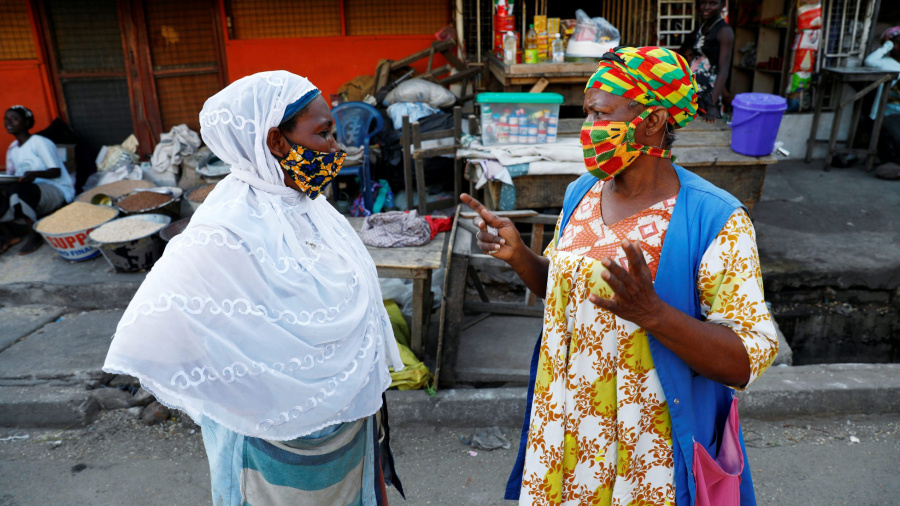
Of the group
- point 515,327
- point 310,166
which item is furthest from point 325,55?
point 310,166

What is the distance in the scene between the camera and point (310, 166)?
1920 millimetres

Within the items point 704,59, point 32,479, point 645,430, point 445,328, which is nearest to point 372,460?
point 645,430

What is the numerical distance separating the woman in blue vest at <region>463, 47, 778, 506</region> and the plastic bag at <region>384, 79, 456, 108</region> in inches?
215

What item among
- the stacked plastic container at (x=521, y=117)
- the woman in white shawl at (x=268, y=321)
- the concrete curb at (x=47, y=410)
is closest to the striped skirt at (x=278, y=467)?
the woman in white shawl at (x=268, y=321)

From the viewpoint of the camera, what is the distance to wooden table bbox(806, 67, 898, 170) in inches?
292

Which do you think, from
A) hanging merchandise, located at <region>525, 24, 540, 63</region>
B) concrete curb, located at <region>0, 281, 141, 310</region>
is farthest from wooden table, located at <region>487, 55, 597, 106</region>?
concrete curb, located at <region>0, 281, 141, 310</region>

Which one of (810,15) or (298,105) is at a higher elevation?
(810,15)

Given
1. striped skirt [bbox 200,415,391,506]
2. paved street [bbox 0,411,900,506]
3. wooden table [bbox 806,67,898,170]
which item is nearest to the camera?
striped skirt [bbox 200,415,391,506]

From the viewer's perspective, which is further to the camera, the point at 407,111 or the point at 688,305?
the point at 407,111

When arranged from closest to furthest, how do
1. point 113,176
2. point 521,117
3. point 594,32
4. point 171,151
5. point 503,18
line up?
point 521,117
point 594,32
point 503,18
point 113,176
point 171,151

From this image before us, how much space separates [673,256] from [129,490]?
314cm

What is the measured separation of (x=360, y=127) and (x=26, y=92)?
3962 mm

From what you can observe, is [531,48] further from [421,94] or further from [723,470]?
[723,470]

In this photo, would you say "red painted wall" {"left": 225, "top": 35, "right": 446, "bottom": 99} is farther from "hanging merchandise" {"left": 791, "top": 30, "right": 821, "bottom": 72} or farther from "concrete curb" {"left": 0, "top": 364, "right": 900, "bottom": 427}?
"concrete curb" {"left": 0, "top": 364, "right": 900, "bottom": 427}
